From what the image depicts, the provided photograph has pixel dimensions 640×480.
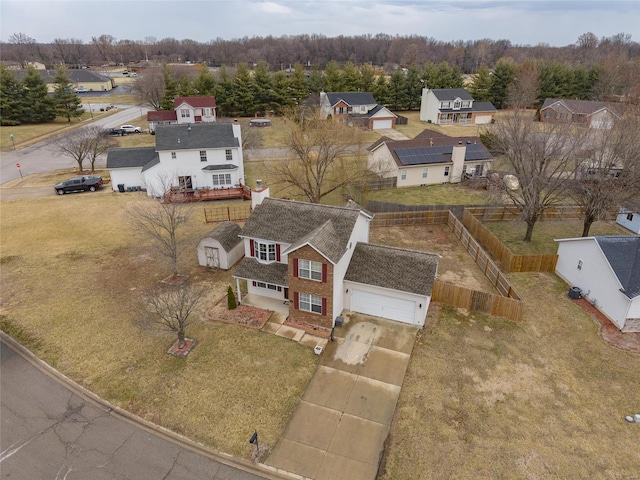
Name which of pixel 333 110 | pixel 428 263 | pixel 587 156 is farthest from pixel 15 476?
pixel 333 110

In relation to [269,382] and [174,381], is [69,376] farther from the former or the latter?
[269,382]

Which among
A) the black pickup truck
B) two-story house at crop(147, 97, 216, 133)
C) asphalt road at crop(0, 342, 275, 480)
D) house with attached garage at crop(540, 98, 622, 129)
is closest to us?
asphalt road at crop(0, 342, 275, 480)

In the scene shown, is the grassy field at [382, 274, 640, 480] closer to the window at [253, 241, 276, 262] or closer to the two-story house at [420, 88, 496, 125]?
the window at [253, 241, 276, 262]

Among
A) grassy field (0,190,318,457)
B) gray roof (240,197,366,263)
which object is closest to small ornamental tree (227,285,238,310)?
grassy field (0,190,318,457)

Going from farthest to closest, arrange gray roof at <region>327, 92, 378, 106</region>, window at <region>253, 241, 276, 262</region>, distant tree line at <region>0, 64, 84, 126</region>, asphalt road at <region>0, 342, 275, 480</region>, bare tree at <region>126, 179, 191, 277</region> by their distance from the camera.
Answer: gray roof at <region>327, 92, 378, 106</region> < distant tree line at <region>0, 64, 84, 126</region> < bare tree at <region>126, 179, 191, 277</region> < window at <region>253, 241, 276, 262</region> < asphalt road at <region>0, 342, 275, 480</region>

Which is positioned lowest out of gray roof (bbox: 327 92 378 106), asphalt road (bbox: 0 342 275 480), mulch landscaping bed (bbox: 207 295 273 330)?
asphalt road (bbox: 0 342 275 480)
